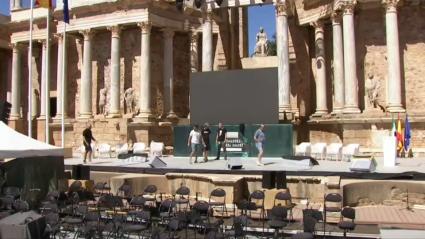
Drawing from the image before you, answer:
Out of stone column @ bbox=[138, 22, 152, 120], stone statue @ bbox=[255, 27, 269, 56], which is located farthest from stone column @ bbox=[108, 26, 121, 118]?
stone statue @ bbox=[255, 27, 269, 56]

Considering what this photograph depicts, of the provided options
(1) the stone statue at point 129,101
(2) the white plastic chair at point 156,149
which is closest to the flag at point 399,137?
(2) the white plastic chair at point 156,149

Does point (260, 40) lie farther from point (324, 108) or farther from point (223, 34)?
point (324, 108)

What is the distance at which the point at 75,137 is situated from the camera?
34.1 meters

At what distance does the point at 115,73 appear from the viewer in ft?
108

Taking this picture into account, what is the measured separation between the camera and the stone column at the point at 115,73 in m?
32.8

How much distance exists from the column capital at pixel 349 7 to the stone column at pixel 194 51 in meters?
10.9

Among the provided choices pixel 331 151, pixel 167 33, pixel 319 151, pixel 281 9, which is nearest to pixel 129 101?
pixel 167 33

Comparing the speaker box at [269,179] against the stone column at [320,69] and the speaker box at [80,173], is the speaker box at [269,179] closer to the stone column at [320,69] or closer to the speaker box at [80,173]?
the speaker box at [80,173]

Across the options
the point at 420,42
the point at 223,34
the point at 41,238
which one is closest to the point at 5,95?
the point at 223,34

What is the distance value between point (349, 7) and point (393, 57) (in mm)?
3645

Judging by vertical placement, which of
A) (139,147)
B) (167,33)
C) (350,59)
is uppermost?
(167,33)

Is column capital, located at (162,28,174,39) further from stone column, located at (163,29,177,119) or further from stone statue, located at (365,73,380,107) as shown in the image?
stone statue, located at (365,73,380,107)

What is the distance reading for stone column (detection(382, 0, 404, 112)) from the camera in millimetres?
26078

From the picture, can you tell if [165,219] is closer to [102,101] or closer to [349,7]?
[349,7]
